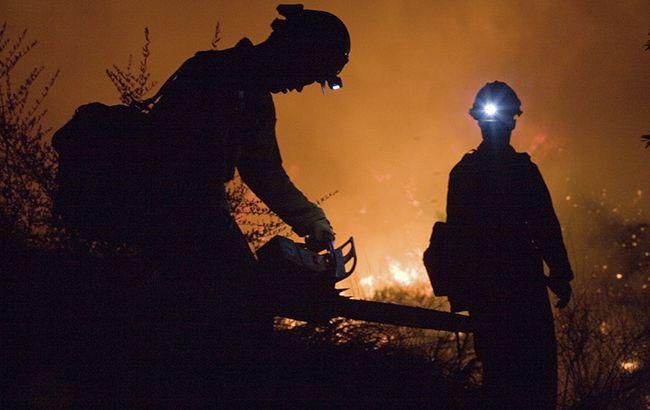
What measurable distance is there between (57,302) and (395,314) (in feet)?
11.0

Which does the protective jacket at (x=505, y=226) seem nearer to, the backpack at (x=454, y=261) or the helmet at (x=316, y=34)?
the backpack at (x=454, y=261)

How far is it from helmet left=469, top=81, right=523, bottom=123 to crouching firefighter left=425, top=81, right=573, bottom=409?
0.02 meters

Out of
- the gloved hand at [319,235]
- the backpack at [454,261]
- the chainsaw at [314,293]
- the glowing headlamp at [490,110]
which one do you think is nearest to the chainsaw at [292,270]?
the chainsaw at [314,293]

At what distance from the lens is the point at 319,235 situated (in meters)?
2.64

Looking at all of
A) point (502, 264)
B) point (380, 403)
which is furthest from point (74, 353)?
point (502, 264)

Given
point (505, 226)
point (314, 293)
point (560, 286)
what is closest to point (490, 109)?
point (505, 226)

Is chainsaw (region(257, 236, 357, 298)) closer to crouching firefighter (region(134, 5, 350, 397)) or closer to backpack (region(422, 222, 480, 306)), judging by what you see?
crouching firefighter (region(134, 5, 350, 397))

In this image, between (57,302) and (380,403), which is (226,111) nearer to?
(57,302)

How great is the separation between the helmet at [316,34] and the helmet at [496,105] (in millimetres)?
1707

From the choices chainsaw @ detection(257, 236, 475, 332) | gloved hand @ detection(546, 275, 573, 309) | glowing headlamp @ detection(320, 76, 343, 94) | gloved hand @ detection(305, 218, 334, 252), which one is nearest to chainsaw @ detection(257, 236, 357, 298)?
chainsaw @ detection(257, 236, 475, 332)

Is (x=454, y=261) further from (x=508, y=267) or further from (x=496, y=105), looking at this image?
(x=496, y=105)

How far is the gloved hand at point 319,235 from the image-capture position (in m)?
2.62

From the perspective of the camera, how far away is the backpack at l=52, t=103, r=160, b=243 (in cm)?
172

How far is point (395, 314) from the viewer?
7.84 feet
